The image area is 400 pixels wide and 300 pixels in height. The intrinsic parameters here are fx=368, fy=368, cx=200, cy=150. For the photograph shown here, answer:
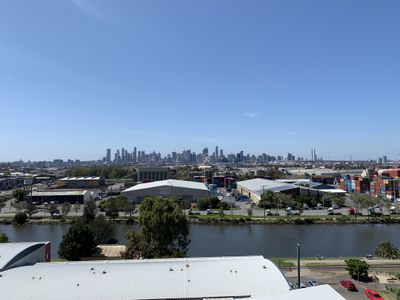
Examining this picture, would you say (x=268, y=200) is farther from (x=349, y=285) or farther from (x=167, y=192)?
(x=349, y=285)

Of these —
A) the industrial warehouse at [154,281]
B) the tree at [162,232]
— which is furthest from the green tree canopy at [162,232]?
the industrial warehouse at [154,281]

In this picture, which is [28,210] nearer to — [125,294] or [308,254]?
[308,254]

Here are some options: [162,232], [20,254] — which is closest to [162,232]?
[162,232]

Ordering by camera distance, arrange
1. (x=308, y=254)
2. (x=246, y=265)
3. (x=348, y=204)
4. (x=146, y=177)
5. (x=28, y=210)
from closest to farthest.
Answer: (x=246, y=265) < (x=308, y=254) < (x=28, y=210) < (x=348, y=204) < (x=146, y=177)

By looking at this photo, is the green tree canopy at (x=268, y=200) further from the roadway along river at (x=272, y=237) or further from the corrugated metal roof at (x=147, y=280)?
the corrugated metal roof at (x=147, y=280)

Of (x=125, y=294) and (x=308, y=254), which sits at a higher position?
(x=125, y=294)

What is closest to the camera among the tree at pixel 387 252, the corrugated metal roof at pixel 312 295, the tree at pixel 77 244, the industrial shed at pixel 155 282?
the corrugated metal roof at pixel 312 295

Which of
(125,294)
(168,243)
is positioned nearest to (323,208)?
(168,243)
